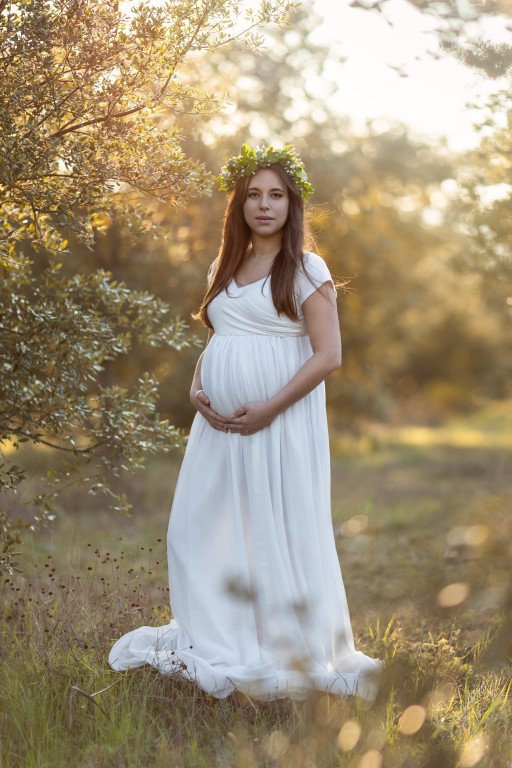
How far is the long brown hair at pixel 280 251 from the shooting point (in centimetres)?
361

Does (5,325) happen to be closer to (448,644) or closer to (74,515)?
(448,644)

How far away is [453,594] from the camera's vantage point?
1557mm

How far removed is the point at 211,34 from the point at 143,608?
294cm

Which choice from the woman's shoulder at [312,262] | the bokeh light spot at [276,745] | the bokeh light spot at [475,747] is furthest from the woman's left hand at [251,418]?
the bokeh light spot at [475,747]

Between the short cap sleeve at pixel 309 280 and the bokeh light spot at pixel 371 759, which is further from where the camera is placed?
the short cap sleeve at pixel 309 280

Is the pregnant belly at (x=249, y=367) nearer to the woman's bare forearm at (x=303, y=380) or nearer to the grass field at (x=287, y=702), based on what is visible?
the woman's bare forearm at (x=303, y=380)

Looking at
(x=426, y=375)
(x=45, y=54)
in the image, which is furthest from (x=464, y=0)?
(x=426, y=375)

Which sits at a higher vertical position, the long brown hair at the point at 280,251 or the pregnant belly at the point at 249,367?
the long brown hair at the point at 280,251

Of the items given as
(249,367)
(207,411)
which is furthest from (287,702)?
(249,367)

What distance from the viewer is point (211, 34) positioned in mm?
3662

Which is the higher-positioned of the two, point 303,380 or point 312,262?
point 312,262

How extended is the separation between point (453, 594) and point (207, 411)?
2286mm

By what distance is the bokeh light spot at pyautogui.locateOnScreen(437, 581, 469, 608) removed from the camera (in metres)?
1.53

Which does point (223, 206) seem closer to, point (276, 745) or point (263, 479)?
point (263, 479)
